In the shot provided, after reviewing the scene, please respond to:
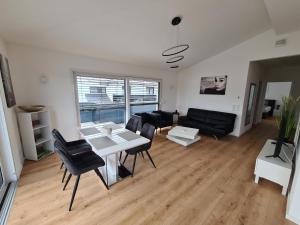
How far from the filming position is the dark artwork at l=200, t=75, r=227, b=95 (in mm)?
4608

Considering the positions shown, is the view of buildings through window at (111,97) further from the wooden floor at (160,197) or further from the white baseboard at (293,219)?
the white baseboard at (293,219)

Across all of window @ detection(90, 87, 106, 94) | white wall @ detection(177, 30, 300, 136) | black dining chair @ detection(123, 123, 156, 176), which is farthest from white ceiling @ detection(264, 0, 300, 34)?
window @ detection(90, 87, 106, 94)

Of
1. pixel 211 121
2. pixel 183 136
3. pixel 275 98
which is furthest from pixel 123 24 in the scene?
pixel 275 98

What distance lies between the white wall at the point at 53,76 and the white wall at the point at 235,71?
3146 millimetres

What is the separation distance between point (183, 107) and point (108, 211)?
4990 mm

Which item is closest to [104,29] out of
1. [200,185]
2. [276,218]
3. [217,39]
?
[217,39]

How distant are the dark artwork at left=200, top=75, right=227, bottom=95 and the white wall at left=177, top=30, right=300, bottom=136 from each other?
0.14 m

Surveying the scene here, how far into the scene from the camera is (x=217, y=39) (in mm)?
3656

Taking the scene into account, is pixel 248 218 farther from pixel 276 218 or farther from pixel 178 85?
pixel 178 85

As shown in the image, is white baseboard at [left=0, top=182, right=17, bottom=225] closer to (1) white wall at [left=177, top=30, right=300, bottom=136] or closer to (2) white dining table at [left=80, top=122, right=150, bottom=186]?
(2) white dining table at [left=80, top=122, right=150, bottom=186]

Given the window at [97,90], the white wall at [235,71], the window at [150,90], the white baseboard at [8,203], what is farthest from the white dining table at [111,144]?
the white wall at [235,71]

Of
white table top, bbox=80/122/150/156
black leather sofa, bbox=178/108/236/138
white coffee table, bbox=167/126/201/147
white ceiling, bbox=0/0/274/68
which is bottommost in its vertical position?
white coffee table, bbox=167/126/201/147

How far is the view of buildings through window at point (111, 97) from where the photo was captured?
373 centimetres

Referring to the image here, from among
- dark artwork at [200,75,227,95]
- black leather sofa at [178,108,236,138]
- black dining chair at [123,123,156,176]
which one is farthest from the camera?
dark artwork at [200,75,227,95]
